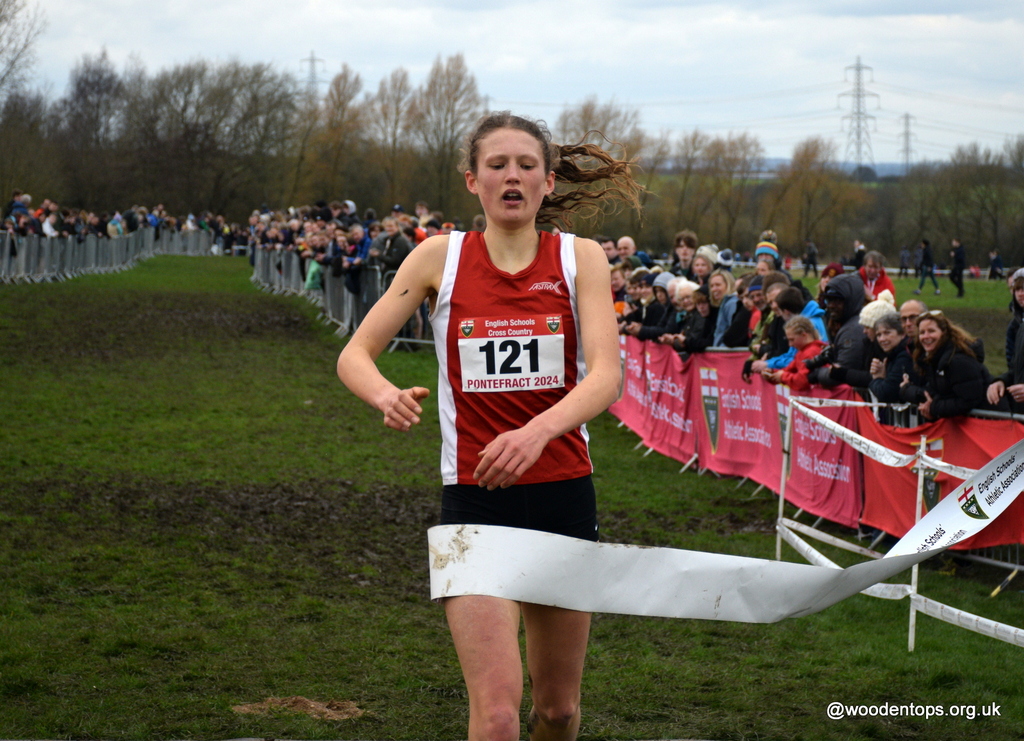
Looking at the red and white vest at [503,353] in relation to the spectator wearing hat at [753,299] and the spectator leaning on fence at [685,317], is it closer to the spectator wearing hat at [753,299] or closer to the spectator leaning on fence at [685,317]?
the spectator wearing hat at [753,299]

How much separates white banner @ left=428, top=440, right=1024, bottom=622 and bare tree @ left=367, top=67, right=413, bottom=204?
69241 millimetres

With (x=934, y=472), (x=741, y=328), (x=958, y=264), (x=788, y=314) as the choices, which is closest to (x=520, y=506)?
(x=934, y=472)

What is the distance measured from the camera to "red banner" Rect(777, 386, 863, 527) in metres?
8.27

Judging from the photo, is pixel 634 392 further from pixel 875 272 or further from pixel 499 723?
pixel 499 723

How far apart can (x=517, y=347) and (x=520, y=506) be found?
467mm

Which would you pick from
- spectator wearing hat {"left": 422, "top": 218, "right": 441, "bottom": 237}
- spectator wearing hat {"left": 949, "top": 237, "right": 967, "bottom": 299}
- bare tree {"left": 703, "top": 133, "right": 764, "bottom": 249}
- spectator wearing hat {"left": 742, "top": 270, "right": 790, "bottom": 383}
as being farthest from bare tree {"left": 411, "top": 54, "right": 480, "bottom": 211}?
spectator wearing hat {"left": 742, "top": 270, "right": 790, "bottom": 383}

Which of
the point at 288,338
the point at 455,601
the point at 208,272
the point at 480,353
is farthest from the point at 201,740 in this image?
the point at 208,272

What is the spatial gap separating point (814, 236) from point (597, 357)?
74.0 m

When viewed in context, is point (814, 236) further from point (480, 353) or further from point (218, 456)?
point (480, 353)

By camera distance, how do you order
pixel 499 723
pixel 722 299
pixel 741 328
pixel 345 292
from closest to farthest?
1. pixel 499 723
2. pixel 741 328
3. pixel 722 299
4. pixel 345 292

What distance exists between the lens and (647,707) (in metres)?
4.96

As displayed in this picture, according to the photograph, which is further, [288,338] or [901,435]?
[288,338]

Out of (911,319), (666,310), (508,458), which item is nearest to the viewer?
(508,458)

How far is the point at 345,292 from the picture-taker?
20438mm
